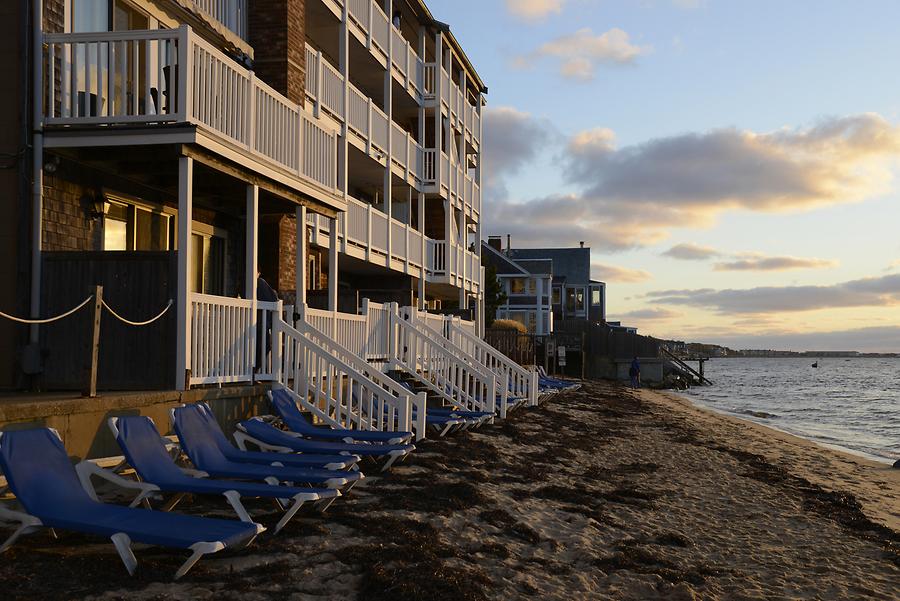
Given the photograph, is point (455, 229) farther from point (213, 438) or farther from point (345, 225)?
Result: point (213, 438)

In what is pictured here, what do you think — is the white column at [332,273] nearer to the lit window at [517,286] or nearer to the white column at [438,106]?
the white column at [438,106]

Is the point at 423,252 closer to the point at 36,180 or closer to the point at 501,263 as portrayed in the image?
the point at 36,180

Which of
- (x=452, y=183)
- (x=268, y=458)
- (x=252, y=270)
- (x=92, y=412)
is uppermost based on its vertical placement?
(x=452, y=183)

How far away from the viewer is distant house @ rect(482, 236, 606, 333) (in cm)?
6316

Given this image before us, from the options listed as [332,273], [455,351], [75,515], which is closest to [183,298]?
[75,515]

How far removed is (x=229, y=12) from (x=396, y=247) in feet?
29.2

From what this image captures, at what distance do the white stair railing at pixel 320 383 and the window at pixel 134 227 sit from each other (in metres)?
2.29

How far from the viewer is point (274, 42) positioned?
1473 centimetres

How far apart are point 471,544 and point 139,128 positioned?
19.2 feet

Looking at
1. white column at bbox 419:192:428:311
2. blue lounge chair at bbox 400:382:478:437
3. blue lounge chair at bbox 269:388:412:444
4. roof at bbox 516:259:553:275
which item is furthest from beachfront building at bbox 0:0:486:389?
roof at bbox 516:259:553:275

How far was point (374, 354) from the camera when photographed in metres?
15.8

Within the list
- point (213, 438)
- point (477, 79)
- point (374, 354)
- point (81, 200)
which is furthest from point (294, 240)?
point (477, 79)

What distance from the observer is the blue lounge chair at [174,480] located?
6320 millimetres

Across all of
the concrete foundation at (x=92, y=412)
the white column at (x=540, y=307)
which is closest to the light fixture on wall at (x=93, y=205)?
the concrete foundation at (x=92, y=412)
